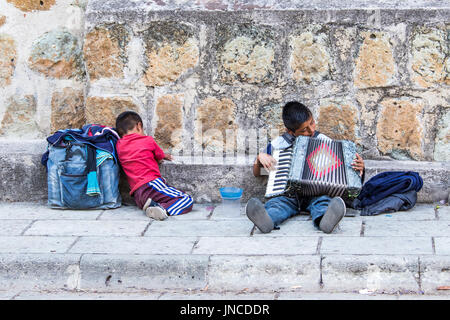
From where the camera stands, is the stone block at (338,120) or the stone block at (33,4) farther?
the stone block at (33,4)

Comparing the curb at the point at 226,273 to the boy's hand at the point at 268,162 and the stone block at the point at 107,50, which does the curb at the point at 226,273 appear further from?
the stone block at the point at 107,50

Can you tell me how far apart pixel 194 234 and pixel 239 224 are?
348 millimetres

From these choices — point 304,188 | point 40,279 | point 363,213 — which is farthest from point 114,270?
point 363,213

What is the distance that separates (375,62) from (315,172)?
0.93 meters

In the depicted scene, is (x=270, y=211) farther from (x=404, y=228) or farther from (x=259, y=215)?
(x=404, y=228)

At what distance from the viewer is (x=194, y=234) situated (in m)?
4.27

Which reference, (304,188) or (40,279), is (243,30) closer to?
(304,188)

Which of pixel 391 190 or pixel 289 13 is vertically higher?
pixel 289 13

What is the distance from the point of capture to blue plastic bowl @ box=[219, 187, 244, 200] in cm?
477

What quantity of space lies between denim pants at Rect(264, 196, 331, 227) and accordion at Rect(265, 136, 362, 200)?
0.16 feet

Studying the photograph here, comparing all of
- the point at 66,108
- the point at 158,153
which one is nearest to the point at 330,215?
the point at 158,153

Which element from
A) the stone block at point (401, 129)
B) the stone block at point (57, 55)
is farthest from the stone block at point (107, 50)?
the stone block at point (401, 129)

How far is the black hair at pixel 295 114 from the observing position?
15.5 feet

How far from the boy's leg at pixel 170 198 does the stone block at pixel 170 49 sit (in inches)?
31.1
